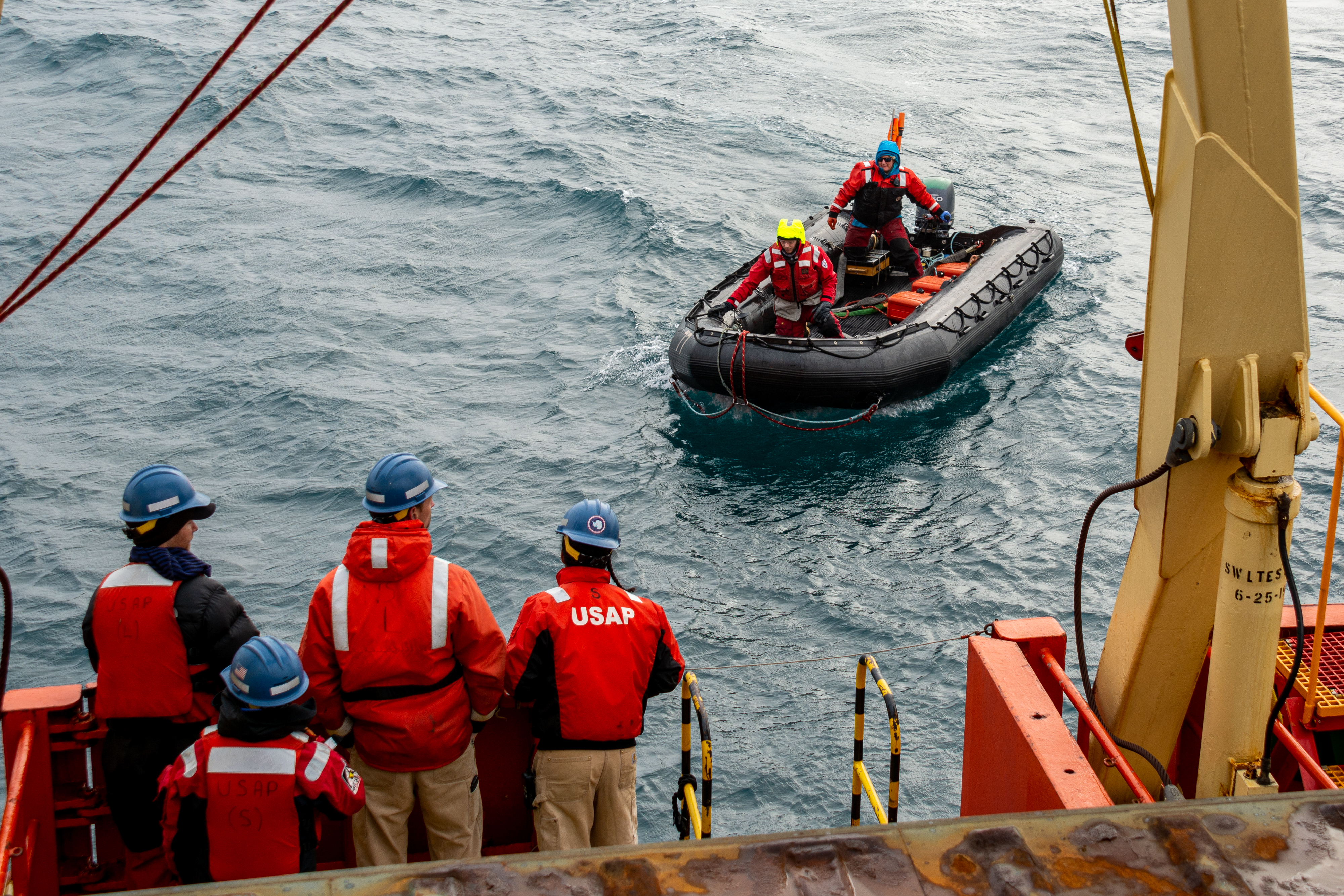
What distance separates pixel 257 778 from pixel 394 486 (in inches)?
36.0

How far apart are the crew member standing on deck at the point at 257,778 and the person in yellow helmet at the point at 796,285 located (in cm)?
756

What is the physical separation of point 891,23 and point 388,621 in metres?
25.1

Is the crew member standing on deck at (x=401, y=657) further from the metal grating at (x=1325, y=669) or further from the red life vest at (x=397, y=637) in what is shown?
the metal grating at (x=1325, y=669)

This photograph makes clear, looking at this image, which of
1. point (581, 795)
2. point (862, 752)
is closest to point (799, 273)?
point (862, 752)

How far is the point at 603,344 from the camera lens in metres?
12.8

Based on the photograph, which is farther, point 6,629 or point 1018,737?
point 1018,737

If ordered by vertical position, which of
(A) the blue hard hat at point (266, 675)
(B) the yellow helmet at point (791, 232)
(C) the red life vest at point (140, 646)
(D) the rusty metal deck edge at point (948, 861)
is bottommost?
(B) the yellow helmet at point (791, 232)

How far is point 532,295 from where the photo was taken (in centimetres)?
1412

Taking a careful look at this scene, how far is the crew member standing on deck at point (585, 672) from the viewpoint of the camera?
3680 mm

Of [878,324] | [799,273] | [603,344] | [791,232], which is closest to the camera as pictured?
[791,232]

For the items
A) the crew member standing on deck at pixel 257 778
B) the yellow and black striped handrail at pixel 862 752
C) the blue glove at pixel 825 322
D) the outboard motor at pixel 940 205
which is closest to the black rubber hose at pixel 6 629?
the crew member standing on deck at pixel 257 778

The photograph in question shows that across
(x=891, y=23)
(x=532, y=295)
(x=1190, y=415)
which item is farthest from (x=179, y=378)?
(x=891, y=23)

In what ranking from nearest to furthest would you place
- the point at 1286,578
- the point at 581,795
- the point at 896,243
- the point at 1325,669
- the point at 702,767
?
the point at 1286,578 < the point at 581,795 < the point at 702,767 < the point at 1325,669 < the point at 896,243

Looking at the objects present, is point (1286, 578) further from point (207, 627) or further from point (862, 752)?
point (207, 627)
